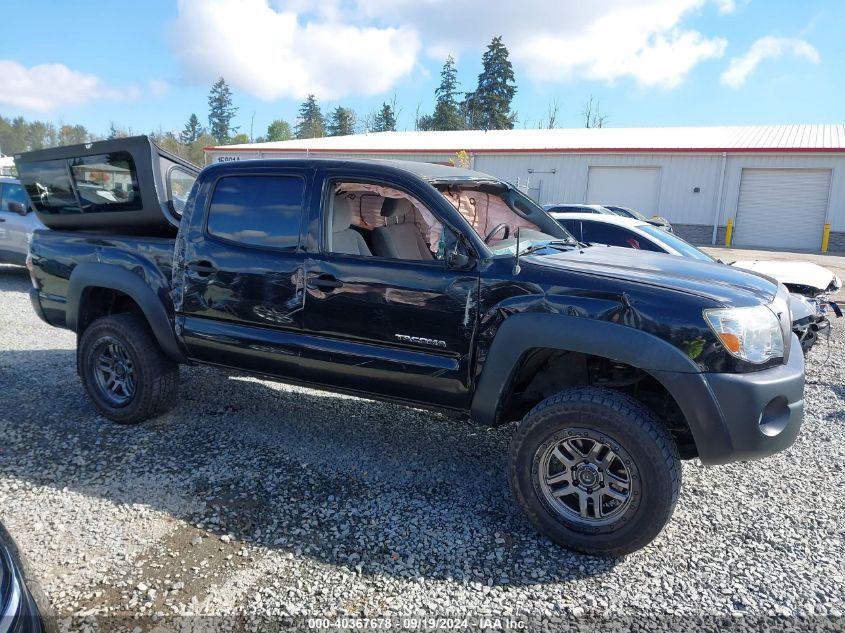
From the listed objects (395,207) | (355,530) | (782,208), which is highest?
(782,208)

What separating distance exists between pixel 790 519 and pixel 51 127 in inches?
4060

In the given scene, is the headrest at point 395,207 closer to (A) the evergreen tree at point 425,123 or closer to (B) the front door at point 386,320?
(B) the front door at point 386,320

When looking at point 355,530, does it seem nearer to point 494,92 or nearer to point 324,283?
point 324,283

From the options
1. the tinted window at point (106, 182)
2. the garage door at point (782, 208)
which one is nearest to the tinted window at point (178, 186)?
the tinted window at point (106, 182)

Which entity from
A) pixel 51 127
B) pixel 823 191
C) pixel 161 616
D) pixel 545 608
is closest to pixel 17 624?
pixel 161 616

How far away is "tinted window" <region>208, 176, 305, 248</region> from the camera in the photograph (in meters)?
3.84

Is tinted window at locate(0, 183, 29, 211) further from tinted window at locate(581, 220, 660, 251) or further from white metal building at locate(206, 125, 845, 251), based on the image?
white metal building at locate(206, 125, 845, 251)

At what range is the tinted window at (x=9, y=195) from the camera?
423 inches

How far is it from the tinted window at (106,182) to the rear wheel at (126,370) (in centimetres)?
88

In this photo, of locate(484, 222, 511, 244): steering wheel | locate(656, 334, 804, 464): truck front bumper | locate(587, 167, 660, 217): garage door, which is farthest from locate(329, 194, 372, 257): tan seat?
locate(587, 167, 660, 217): garage door

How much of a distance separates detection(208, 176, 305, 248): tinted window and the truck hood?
59.8 inches

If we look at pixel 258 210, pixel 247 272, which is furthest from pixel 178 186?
pixel 247 272

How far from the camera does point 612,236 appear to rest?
7.52 m

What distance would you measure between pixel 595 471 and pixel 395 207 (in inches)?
88.5
